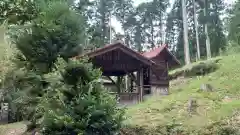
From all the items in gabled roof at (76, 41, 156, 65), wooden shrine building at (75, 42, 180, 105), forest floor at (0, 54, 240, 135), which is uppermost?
gabled roof at (76, 41, 156, 65)

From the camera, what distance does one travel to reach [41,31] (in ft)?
51.0

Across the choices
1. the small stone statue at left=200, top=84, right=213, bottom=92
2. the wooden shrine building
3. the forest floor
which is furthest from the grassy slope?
the wooden shrine building

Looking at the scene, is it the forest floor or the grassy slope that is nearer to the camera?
the forest floor

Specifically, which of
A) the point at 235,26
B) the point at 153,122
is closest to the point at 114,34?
the point at 235,26

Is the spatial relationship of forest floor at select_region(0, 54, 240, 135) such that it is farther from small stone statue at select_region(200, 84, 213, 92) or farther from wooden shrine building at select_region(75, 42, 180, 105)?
wooden shrine building at select_region(75, 42, 180, 105)

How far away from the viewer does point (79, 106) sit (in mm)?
10523

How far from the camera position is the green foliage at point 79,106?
10.4 meters

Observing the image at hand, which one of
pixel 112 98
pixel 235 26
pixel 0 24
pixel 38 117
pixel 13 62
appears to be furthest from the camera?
pixel 235 26

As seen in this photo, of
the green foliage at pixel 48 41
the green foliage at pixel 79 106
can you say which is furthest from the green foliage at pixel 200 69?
the green foliage at pixel 79 106

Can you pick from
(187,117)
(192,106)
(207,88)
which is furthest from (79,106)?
(207,88)

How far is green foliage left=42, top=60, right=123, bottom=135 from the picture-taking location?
10383mm

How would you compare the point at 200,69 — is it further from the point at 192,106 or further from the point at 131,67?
the point at 192,106

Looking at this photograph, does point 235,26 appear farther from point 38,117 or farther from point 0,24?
point 0,24

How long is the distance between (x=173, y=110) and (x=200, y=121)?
1777mm
